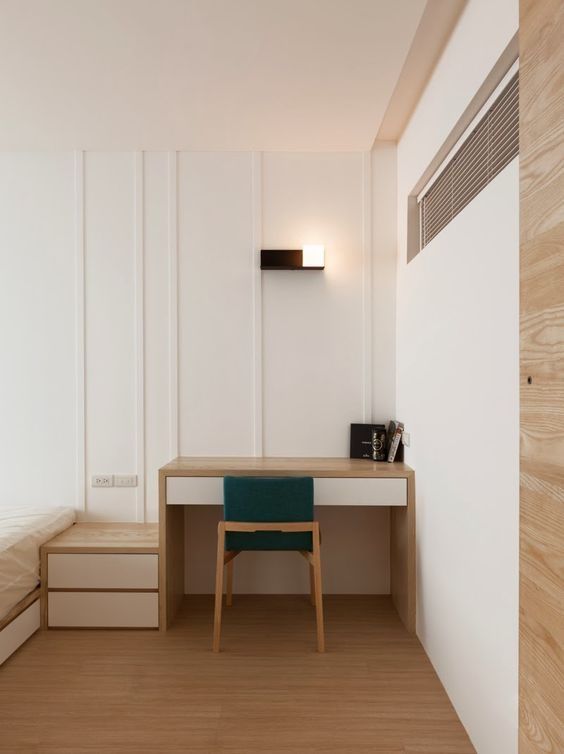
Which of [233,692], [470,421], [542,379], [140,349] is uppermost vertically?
[140,349]

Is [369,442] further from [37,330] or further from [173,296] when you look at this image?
[37,330]

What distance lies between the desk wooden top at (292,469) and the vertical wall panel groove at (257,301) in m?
0.27

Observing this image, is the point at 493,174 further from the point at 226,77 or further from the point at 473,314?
the point at 226,77

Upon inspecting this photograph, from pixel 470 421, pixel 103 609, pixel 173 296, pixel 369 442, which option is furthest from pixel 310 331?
pixel 103 609

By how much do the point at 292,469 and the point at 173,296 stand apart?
1259 mm

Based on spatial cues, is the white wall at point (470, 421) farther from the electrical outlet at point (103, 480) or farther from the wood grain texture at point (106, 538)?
the electrical outlet at point (103, 480)

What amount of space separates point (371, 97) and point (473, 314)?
4.48 ft

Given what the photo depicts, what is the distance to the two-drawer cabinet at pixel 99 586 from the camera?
2918 mm

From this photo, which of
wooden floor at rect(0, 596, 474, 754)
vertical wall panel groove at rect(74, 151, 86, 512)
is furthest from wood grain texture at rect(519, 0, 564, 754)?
vertical wall panel groove at rect(74, 151, 86, 512)

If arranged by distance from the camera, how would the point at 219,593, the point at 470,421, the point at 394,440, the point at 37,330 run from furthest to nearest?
the point at 37,330 → the point at 394,440 → the point at 219,593 → the point at 470,421

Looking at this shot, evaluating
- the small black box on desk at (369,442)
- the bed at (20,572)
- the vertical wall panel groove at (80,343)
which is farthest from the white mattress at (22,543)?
the small black box on desk at (369,442)

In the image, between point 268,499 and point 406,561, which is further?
point 406,561

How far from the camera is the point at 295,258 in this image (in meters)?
3.37

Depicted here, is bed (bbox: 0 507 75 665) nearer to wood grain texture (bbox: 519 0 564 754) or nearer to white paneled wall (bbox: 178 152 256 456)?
white paneled wall (bbox: 178 152 256 456)
